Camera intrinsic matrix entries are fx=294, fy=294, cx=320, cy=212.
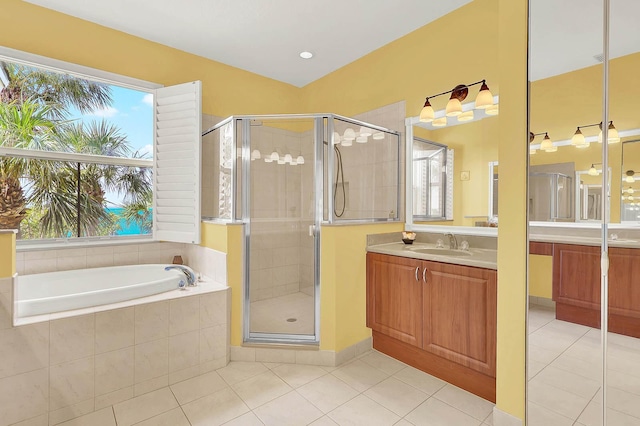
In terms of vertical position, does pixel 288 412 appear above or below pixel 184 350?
below

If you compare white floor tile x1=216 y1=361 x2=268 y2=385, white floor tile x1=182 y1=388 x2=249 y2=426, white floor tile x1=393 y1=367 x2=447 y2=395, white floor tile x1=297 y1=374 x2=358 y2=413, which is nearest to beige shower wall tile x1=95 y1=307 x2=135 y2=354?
white floor tile x1=182 y1=388 x2=249 y2=426

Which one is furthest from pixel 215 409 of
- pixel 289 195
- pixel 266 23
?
pixel 266 23

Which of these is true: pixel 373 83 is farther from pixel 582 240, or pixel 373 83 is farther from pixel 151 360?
pixel 151 360

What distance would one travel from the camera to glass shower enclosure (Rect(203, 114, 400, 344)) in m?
2.44

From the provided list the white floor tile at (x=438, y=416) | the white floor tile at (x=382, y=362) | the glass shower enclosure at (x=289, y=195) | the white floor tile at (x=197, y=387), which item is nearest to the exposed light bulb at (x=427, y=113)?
the glass shower enclosure at (x=289, y=195)

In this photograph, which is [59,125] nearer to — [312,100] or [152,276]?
[152,276]

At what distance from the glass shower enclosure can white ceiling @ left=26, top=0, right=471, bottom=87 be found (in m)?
0.89

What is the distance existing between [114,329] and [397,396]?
6.08 feet

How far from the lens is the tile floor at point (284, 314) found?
8.06 feet

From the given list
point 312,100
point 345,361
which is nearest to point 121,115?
point 312,100

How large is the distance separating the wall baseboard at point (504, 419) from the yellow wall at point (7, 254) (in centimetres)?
277

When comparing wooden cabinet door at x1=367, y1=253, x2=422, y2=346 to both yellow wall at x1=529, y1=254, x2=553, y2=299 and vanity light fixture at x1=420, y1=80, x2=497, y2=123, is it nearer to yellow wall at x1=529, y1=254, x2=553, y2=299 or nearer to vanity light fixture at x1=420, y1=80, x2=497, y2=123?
yellow wall at x1=529, y1=254, x2=553, y2=299

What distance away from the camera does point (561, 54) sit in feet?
4.65

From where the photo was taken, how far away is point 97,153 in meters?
2.81
